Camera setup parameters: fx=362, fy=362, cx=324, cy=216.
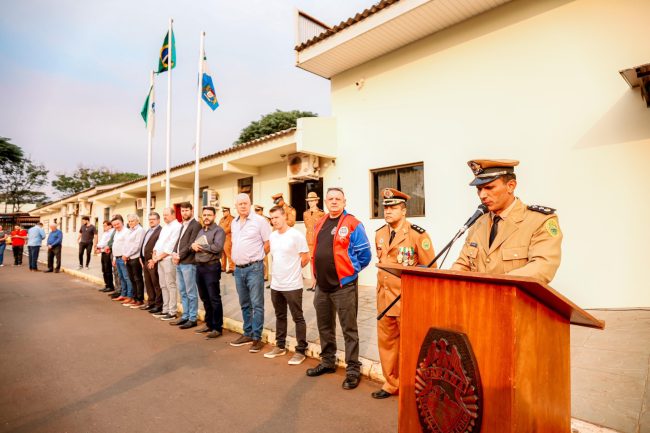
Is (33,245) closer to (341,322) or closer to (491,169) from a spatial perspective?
(341,322)

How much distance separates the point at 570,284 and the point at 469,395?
17.0 ft

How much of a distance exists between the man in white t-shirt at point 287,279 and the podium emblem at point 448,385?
2.79 metres

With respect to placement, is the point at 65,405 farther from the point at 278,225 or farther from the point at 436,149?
the point at 436,149

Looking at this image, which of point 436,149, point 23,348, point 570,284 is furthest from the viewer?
point 436,149

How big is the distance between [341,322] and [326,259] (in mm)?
686

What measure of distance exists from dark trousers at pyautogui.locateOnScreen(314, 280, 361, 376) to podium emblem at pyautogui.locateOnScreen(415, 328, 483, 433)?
2.03m

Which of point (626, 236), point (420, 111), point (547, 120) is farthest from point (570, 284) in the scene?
point (420, 111)

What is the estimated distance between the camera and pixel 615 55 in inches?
211

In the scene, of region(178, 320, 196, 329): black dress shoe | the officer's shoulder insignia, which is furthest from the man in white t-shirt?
the officer's shoulder insignia

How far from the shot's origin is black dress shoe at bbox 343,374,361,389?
3.58 meters

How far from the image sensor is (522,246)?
1972 mm

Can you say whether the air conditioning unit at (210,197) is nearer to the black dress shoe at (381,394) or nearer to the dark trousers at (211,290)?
the dark trousers at (211,290)

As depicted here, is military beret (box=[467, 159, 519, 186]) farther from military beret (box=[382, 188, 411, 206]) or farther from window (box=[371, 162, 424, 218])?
window (box=[371, 162, 424, 218])

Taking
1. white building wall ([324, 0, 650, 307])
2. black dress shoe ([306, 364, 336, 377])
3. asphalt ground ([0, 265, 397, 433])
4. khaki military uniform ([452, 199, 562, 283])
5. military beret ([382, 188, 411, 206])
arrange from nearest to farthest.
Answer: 1. khaki military uniform ([452, 199, 562, 283])
2. asphalt ground ([0, 265, 397, 433])
3. military beret ([382, 188, 411, 206])
4. black dress shoe ([306, 364, 336, 377])
5. white building wall ([324, 0, 650, 307])
